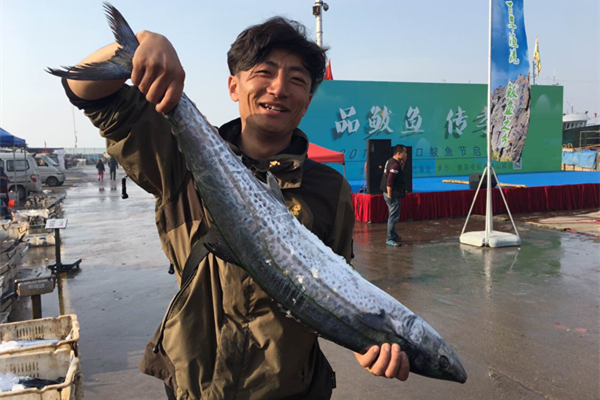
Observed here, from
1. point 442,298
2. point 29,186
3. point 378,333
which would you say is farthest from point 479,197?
point 29,186

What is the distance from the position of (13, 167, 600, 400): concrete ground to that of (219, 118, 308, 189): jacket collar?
2.96m

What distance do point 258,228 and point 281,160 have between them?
0.31 m

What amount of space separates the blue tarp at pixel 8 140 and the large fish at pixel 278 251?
13.8 m

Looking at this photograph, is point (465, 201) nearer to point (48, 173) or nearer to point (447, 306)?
point (447, 306)

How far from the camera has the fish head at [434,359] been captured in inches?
73.7

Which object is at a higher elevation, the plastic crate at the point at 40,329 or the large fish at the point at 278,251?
the large fish at the point at 278,251

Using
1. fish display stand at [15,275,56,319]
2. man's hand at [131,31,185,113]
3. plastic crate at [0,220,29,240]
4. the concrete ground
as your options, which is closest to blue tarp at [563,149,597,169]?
the concrete ground

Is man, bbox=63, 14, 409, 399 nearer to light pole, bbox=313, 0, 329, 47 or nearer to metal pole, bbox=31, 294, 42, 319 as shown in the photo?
metal pole, bbox=31, 294, 42, 319

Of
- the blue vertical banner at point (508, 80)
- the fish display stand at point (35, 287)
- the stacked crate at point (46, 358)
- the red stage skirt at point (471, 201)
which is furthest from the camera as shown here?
the red stage skirt at point (471, 201)

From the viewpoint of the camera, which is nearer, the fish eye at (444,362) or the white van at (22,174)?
the fish eye at (444,362)

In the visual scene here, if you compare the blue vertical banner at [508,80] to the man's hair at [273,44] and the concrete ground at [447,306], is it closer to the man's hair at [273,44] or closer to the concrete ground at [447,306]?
the concrete ground at [447,306]

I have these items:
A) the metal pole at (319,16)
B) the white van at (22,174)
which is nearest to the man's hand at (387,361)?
the metal pole at (319,16)

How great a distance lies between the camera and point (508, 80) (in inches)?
372

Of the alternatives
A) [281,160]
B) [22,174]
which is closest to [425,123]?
[22,174]
